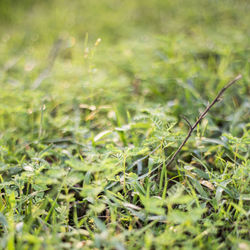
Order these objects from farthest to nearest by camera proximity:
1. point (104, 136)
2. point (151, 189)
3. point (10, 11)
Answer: point (10, 11), point (104, 136), point (151, 189)

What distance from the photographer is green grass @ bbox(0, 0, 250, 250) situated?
1.11 meters

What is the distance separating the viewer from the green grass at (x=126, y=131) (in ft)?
3.65

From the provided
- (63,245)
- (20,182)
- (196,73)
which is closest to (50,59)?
(196,73)

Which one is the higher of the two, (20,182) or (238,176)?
(238,176)

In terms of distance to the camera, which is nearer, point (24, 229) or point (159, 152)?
point (24, 229)

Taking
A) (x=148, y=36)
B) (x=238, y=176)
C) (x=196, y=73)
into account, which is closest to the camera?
(x=238, y=176)

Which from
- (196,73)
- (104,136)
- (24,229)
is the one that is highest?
(196,73)

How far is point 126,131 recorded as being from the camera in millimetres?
1741

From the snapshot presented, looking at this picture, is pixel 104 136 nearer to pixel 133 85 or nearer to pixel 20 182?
pixel 20 182

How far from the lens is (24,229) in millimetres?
1119

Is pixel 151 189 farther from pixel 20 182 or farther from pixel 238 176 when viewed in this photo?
pixel 20 182

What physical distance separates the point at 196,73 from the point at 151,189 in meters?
1.34

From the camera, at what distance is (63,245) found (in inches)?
38.1

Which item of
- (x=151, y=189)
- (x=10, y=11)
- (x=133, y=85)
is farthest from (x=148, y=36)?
(x=10, y=11)
